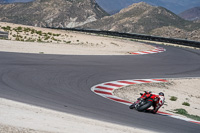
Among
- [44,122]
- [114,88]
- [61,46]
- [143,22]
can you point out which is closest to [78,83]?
[114,88]

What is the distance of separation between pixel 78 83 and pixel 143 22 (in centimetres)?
16393

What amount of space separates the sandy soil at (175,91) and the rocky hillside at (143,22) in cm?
14345

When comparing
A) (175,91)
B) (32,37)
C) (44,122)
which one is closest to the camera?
(44,122)

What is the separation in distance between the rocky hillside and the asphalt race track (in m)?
142

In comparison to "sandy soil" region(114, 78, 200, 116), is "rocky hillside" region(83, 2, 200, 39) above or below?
above

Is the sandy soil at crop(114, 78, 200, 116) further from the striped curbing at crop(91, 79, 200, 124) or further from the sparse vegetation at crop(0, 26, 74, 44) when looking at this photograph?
the sparse vegetation at crop(0, 26, 74, 44)

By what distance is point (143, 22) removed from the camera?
175 meters

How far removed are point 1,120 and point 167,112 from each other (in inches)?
A: 229

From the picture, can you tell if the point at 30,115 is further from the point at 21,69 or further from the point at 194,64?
the point at 194,64

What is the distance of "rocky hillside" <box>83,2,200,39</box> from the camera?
561 feet

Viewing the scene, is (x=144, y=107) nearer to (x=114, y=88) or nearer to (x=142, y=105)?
(x=142, y=105)

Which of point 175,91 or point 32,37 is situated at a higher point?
point 32,37

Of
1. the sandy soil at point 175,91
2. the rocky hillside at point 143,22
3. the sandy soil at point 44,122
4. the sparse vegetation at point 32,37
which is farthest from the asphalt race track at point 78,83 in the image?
the rocky hillside at point 143,22

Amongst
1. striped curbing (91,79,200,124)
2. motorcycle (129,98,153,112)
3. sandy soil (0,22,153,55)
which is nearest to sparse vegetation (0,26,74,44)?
sandy soil (0,22,153,55)
